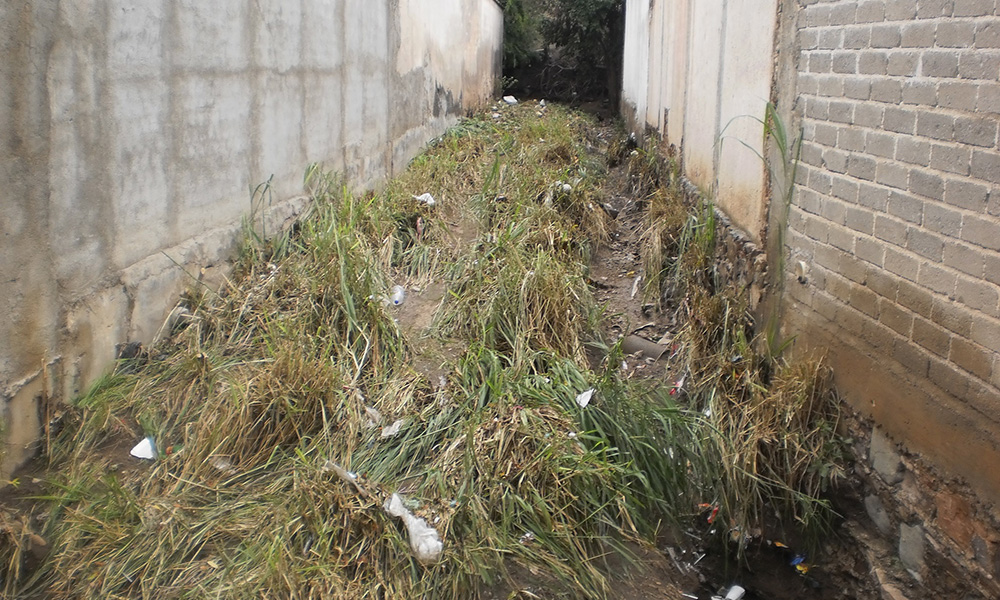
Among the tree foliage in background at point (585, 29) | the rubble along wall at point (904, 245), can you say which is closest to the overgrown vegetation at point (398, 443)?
the rubble along wall at point (904, 245)

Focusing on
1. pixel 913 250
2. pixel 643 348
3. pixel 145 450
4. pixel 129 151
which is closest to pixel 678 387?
pixel 643 348

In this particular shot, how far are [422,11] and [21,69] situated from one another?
224 inches

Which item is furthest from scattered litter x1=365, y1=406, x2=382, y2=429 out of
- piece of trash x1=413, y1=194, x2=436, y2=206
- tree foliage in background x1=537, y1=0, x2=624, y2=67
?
tree foliage in background x1=537, y1=0, x2=624, y2=67

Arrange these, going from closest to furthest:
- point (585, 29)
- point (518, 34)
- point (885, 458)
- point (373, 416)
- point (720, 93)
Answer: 1. point (885, 458)
2. point (373, 416)
3. point (720, 93)
4. point (585, 29)
5. point (518, 34)

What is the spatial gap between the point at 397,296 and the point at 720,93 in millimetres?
2210

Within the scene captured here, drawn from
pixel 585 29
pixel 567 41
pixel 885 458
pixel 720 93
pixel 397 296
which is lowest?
pixel 885 458

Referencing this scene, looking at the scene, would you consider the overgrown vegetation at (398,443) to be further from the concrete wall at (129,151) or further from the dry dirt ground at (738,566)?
the concrete wall at (129,151)

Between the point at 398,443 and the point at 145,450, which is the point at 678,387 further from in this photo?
the point at 145,450

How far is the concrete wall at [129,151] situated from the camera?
8.46 feet

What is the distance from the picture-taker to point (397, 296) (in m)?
4.29

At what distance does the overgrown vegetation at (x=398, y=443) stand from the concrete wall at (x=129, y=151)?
0.70ft

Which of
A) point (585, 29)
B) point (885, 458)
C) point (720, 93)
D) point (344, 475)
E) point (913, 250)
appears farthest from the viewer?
point (585, 29)

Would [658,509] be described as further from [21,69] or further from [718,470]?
[21,69]

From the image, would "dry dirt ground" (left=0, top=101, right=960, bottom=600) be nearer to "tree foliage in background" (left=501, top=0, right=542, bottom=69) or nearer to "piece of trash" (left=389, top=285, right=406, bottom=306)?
"piece of trash" (left=389, top=285, right=406, bottom=306)
